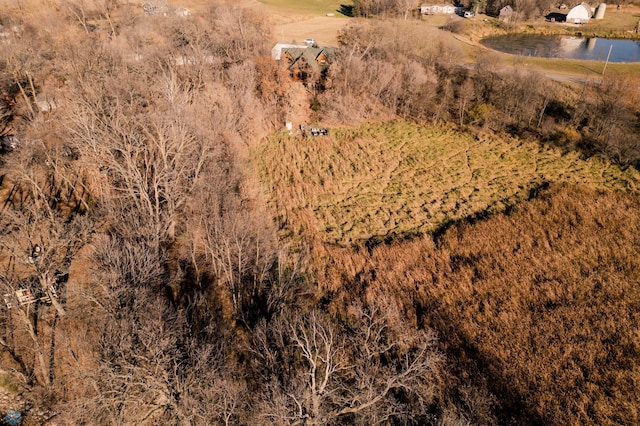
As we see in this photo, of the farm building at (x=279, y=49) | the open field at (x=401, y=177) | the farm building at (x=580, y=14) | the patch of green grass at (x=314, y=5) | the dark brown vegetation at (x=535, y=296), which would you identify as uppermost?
the patch of green grass at (x=314, y=5)

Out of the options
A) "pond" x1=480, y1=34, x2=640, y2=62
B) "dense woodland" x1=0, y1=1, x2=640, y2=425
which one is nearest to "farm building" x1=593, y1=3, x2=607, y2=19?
"pond" x1=480, y1=34, x2=640, y2=62

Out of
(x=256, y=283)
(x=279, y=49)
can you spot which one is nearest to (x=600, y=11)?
(x=279, y=49)

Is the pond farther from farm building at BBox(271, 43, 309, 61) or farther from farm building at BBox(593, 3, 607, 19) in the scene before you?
farm building at BBox(271, 43, 309, 61)

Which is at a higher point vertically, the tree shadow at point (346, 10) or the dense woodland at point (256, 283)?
the tree shadow at point (346, 10)

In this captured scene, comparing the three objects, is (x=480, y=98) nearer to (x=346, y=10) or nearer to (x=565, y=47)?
(x=565, y=47)

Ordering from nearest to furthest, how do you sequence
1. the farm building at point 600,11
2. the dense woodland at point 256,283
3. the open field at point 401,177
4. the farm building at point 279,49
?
the dense woodland at point 256,283, the open field at point 401,177, the farm building at point 279,49, the farm building at point 600,11

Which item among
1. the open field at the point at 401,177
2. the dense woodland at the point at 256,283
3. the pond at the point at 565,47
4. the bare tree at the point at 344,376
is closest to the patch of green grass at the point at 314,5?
the pond at the point at 565,47

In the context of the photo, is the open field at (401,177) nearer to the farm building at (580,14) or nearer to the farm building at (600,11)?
the farm building at (580,14)
